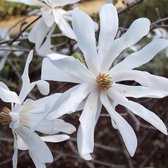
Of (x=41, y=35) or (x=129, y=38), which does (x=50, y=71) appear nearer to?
(x=129, y=38)

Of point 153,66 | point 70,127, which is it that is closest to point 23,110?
point 70,127

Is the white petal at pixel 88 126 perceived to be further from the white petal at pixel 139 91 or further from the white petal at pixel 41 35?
the white petal at pixel 41 35

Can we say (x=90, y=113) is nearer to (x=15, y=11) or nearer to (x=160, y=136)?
(x=160, y=136)

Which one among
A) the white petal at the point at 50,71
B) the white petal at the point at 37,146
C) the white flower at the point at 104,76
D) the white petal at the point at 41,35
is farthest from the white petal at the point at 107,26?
the white petal at the point at 41,35

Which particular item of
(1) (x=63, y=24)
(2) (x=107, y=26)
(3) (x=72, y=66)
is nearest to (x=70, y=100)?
(3) (x=72, y=66)

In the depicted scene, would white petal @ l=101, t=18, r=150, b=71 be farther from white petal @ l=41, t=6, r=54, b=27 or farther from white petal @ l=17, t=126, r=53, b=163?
white petal @ l=41, t=6, r=54, b=27

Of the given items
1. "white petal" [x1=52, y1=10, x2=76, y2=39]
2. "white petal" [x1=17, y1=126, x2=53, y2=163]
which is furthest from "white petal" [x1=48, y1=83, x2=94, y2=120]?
"white petal" [x1=52, y1=10, x2=76, y2=39]
